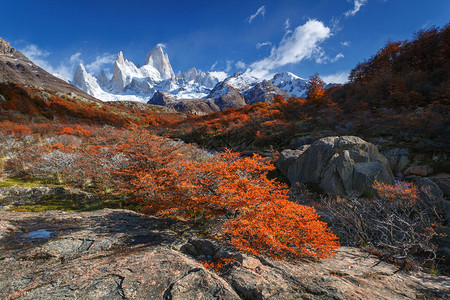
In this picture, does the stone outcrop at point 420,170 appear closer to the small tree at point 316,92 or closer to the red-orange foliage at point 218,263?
the red-orange foliage at point 218,263

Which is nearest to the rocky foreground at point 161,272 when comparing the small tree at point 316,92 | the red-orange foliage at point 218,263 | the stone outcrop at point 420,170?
the red-orange foliage at point 218,263

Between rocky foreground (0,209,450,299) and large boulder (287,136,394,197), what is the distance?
250 inches

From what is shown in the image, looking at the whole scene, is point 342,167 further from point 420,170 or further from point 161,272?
point 161,272

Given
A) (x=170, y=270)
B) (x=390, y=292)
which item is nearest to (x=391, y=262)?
(x=390, y=292)

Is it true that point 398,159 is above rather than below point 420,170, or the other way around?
above

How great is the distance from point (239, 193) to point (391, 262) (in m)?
4.49

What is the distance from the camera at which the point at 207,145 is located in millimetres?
29469

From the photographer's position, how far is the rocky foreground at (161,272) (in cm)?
288

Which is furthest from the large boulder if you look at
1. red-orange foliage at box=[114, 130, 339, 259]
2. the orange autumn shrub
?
the orange autumn shrub

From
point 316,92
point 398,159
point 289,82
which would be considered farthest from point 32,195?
point 289,82

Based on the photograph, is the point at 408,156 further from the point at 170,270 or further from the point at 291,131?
the point at 170,270

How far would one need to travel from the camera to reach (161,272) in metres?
3.33

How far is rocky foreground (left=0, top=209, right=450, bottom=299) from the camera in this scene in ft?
9.45

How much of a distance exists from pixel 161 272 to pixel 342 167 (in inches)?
444
